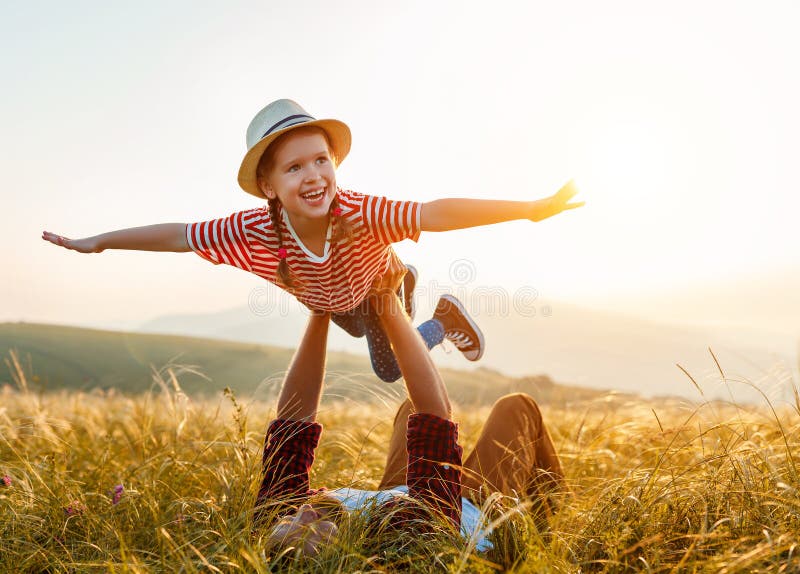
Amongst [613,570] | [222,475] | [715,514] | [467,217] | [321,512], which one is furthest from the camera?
[222,475]

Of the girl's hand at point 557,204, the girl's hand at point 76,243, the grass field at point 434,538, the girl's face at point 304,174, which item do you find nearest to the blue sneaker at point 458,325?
the grass field at point 434,538

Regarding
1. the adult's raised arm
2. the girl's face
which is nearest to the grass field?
the adult's raised arm

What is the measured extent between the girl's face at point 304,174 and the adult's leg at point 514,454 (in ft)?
4.26

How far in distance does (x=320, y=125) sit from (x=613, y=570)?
232 cm

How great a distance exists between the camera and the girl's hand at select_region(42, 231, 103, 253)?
10.0ft

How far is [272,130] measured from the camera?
303 centimetres

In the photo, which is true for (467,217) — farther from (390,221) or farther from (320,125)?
(320,125)

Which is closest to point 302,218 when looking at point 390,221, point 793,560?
point 390,221

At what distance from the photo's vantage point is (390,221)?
2.96 metres

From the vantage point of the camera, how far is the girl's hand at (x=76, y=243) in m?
3.06

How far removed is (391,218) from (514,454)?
3.98 ft

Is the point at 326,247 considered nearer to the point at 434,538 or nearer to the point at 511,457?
the point at 511,457

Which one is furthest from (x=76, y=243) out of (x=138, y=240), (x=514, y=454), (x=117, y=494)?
(x=514, y=454)

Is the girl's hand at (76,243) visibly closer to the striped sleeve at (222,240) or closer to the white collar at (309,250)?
the striped sleeve at (222,240)
